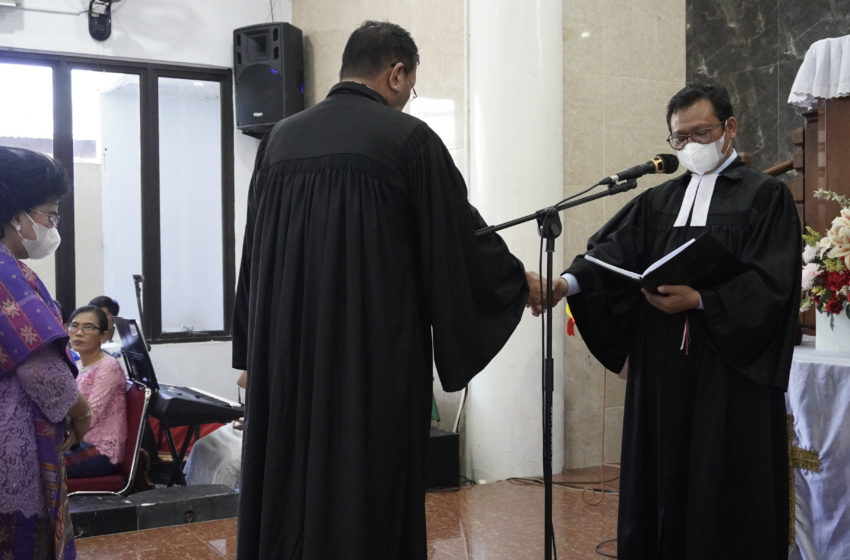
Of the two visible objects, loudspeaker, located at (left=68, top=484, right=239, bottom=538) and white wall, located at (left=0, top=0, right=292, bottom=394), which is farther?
white wall, located at (left=0, top=0, right=292, bottom=394)

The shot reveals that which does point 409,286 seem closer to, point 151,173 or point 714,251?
point 714,251

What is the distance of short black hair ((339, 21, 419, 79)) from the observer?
2492 millimetres

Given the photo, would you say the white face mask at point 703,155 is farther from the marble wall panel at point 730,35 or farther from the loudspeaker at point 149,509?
the marble wall panel at point 730,35

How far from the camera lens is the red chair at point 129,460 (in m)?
4.68

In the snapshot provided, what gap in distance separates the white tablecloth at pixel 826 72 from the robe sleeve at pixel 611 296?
1.50 meters

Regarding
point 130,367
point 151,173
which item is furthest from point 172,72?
point 130,367

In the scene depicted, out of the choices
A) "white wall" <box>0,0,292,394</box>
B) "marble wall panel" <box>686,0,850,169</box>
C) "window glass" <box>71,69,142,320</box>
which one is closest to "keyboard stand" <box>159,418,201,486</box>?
"white wall" <box>0,0,292,394</box>

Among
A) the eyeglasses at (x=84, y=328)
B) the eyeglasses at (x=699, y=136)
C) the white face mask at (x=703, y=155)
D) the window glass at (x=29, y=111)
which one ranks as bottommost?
the eyeglasses at (x=84, y=328)

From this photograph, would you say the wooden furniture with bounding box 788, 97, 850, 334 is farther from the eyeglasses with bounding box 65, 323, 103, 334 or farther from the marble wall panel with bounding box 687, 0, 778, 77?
the eyeglasses with bounding box 65, 323, 103, 334

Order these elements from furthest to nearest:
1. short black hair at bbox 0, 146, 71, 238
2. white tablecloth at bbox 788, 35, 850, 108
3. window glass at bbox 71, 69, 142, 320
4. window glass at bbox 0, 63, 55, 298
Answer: window glass at bbox 71, 69, 142, 320
window glass at bbox 0, 63, 55, 298
white tablecloth at bbox 788, 35, 850, 108
short black hair at bbox 0, 146, 71, 238

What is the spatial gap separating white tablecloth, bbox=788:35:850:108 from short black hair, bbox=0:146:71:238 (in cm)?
320

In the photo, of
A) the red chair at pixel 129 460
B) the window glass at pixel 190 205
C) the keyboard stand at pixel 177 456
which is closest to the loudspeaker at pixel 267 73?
the window glass at pixel 190 205

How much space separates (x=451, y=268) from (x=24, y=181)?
1.16 m

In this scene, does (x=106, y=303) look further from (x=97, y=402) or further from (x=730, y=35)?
(x=730, y=35)
